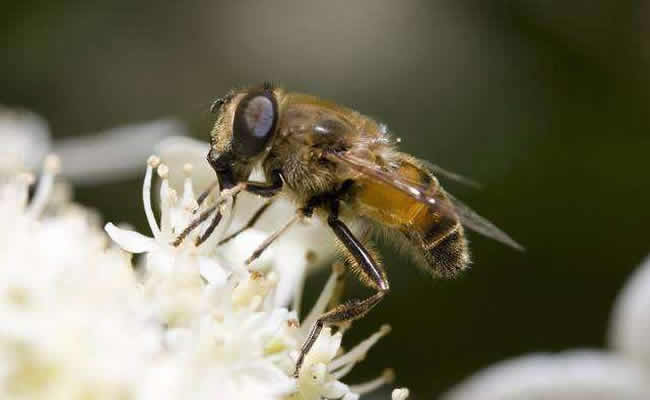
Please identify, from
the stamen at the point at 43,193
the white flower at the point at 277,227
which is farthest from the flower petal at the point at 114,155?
the stamen at the point at 43,193

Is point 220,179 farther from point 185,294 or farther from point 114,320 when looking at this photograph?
point 114,320

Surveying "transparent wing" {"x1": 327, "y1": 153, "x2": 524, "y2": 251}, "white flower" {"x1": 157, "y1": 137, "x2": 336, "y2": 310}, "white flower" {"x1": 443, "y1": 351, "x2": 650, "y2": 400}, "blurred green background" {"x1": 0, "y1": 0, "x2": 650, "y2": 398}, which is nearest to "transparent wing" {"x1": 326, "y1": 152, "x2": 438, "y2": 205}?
"transparent wing" {"x1": 327, "y1": 153, "x2": 524, "y2": 251}

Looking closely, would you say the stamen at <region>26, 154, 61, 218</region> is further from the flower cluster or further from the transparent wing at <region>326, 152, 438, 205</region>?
the transparent wing at <region>326, 152, 438, 205</region>

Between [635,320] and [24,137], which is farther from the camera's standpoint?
[24,137]

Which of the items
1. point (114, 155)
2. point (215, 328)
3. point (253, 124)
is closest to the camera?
point (215, 328)

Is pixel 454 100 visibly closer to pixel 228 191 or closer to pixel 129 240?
pixel 228 191

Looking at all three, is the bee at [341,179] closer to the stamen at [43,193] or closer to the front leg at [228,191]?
the front leg at [228,191]

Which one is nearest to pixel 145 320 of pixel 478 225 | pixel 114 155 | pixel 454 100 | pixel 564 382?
pixel 478 225
